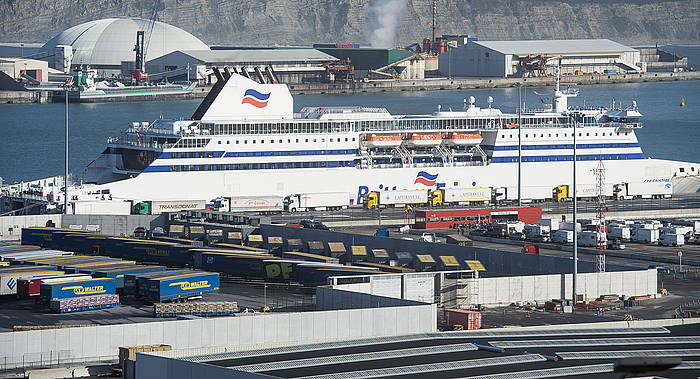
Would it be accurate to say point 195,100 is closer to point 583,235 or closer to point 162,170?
point 162,170

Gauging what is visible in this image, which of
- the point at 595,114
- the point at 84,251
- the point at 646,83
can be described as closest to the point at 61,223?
the point at 84,251

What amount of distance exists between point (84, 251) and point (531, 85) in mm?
115877

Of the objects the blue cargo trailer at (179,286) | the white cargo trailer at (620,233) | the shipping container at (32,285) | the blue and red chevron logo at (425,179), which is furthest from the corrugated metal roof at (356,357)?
the blue and red chevron logo at (425,179)

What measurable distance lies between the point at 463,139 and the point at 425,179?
284 cm

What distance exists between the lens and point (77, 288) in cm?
3206

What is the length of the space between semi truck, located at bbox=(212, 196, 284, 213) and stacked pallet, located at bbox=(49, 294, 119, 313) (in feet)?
74.8

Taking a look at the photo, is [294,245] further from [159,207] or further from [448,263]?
[159,207]

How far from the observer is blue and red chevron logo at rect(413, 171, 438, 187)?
61094 millimetres

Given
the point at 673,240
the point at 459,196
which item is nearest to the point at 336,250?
the point at 673,240

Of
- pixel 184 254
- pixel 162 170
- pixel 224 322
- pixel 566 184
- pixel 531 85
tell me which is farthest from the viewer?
pixel 531 85

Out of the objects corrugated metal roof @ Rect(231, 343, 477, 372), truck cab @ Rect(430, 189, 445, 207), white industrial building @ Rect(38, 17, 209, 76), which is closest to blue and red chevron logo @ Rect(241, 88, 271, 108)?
truck cab @ Rect(430, 189, 445, 207)

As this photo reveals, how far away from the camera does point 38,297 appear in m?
33.8

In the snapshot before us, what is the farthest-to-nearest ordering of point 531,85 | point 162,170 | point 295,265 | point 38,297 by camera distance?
point 531,85 < point 162,170 < point 295,265 < point 38,297

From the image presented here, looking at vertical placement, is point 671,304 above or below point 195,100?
below
